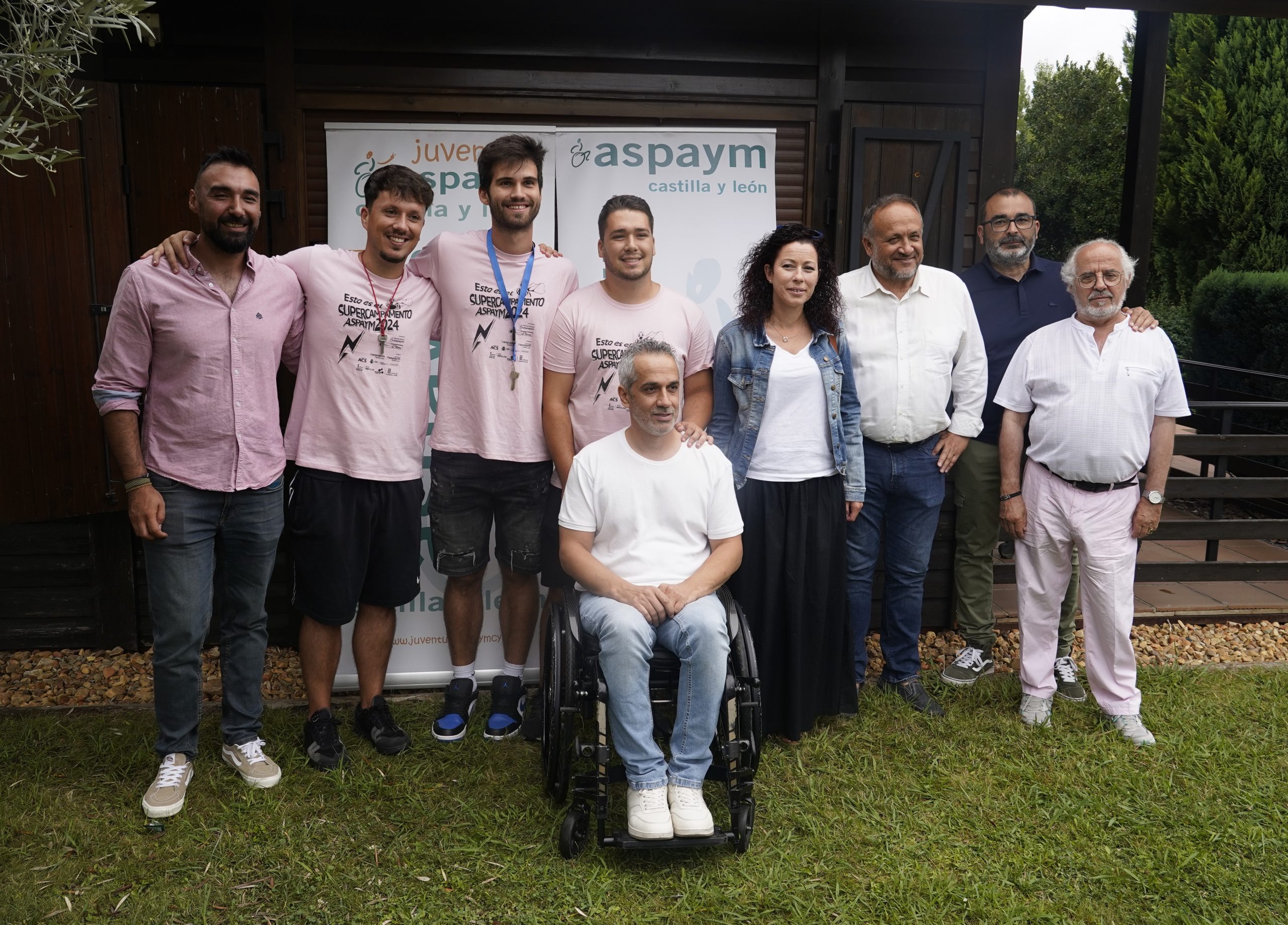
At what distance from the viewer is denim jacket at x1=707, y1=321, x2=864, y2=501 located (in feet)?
10.8

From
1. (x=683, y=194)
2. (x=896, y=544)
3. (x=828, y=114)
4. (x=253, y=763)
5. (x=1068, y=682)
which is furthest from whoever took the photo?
(x=828, y=114)

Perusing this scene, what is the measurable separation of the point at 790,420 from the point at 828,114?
5.99 feet

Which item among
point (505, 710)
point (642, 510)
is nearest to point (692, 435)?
point (642, 510)

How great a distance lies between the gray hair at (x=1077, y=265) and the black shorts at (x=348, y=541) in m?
2.52

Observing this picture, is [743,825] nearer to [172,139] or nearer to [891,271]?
[891,271]

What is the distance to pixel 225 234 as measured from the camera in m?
2.84

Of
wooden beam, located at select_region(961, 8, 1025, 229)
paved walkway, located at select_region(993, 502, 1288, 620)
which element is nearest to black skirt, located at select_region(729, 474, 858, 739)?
wooden beam, located at select_region(961, 8, 1025, 229)

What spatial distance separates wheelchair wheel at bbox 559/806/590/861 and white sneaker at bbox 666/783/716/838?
26 cm

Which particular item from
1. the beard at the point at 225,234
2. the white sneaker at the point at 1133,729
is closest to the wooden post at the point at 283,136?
the beard at the point at 225,234

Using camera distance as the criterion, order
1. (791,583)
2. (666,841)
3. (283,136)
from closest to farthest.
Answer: (666,841) < (791,583) < (283,136)

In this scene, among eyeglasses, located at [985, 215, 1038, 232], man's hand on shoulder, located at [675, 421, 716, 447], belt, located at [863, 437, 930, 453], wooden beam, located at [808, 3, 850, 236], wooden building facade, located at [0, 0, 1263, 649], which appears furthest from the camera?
wooden beam, located at [808, 3, 850, 236]

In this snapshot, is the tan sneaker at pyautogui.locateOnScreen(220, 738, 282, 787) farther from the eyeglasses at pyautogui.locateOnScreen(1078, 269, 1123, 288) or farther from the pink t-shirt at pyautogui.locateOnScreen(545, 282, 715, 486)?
the eyeglasses at pyautogui.locateOnScreen(1078, 269, 1123, 288)

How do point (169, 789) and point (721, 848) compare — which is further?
point (169, 789)

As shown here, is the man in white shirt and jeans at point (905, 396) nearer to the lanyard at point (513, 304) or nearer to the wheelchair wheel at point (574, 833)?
the lanyard at point (513, 304)
